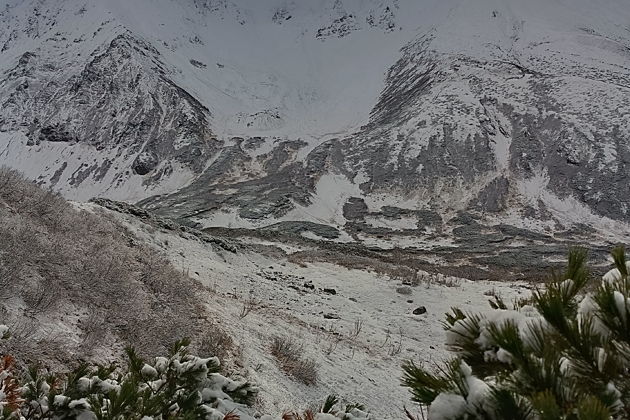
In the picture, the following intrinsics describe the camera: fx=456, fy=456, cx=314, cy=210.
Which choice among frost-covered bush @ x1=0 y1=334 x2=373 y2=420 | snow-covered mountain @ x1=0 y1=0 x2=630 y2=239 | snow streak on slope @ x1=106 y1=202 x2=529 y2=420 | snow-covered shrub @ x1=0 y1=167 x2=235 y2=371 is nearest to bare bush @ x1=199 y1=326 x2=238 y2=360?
snow-covered shrub @ x1=0 y1=167 x2=235 y2=371

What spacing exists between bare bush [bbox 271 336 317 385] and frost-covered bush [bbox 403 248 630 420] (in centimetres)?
470

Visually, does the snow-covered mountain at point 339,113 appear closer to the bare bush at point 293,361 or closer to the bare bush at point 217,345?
the bare bush at point 293,361

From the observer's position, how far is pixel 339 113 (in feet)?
285

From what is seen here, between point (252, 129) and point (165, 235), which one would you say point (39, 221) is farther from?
point (252, 129)

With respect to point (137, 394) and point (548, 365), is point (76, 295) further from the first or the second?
point (548, 365)

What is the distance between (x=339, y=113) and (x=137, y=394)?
8741 cm

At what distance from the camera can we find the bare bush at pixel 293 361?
5.77m

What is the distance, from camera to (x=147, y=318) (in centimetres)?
529

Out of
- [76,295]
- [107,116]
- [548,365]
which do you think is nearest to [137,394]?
[548,365]

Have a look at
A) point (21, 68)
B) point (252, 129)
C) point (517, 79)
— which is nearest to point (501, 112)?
point (517, 79)

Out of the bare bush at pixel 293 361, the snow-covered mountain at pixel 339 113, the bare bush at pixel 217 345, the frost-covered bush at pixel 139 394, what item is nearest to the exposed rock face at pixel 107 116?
the snow-covered mountain at pixel 339 113

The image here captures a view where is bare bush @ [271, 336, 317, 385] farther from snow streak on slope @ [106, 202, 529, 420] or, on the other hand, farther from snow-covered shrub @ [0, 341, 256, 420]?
snow-covered shrub @ [0, 341, 256, 420]

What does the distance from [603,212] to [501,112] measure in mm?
23607

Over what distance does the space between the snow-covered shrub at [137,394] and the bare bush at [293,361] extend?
3370 millimetres
